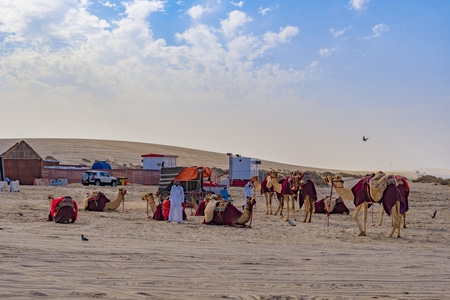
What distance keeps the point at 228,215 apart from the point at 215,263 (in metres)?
7.63

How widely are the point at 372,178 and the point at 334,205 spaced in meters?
7.71

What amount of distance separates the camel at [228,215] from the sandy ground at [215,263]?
85cm

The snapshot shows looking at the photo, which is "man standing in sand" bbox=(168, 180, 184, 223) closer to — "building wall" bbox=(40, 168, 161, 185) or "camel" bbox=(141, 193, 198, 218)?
"camel" bbox=(141, 193, 198, 218)

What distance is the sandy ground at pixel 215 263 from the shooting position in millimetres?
7520

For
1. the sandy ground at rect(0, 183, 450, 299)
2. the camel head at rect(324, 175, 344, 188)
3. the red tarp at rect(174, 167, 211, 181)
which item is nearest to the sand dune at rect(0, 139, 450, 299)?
the sandy ground at rect(0, 183, 450, 299)

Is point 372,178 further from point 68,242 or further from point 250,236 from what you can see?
point 68,242

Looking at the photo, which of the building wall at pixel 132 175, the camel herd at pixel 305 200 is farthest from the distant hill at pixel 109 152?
the camel herd at pixel 305 200

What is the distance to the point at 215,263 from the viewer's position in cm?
959

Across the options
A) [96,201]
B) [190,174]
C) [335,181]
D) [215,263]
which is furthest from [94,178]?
[215,263]

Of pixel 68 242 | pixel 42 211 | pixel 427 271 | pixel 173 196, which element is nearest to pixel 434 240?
pixel 427 271

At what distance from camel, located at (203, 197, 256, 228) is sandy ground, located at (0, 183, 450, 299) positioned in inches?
33.4

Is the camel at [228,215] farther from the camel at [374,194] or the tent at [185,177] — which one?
the tent at [185,177]

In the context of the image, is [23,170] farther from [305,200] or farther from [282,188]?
[305,200]

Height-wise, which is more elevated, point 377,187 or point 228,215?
point 377,187
